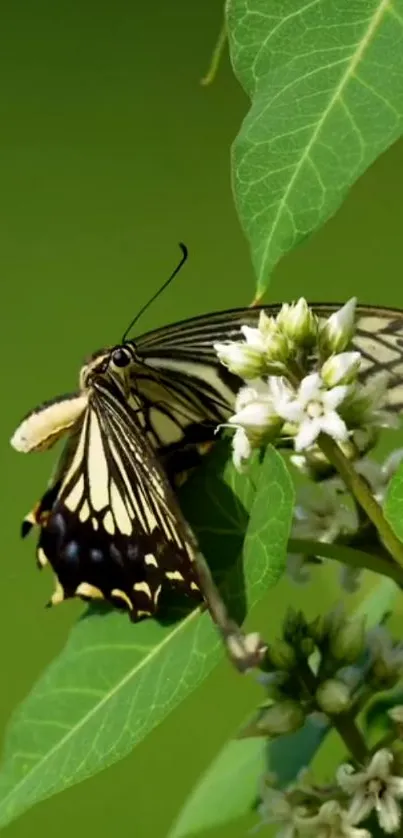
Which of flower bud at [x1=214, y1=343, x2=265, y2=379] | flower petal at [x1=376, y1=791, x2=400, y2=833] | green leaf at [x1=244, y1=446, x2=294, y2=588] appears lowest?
flower petal at [x1=376, y1=791, x2=400, y2=833]

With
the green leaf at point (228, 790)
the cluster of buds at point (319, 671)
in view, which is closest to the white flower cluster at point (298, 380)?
the cluster of buds at point (319, 671)

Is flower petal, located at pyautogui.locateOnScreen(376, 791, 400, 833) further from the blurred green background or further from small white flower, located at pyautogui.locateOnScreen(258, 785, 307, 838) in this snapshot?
the blurred green background

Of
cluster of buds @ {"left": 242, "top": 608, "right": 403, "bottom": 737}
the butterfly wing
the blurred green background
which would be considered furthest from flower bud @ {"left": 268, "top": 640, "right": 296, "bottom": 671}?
the blurred green background

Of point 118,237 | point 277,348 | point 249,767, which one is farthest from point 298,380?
A: point 118,237

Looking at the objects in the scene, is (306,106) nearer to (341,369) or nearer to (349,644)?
(341,369)

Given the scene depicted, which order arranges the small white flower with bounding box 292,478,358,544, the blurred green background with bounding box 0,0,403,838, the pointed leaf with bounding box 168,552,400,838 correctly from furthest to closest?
the blurred green background with bounding box 0,0,403,838 < the pointed leaf with bounding box 168,552,400,838 < the small white flower with bounding box 292,478,358,544

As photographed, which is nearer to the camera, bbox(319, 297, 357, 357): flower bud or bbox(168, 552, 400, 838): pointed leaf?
bbox(319, 297, 357, 357): flower bud

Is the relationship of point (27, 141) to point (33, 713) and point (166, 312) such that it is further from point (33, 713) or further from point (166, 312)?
point (33, 713)
